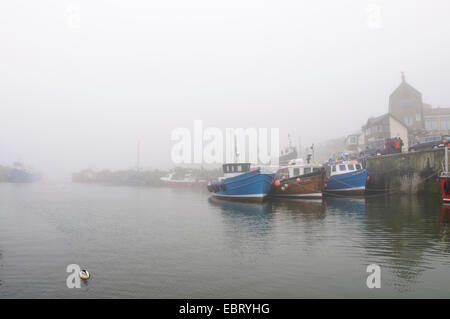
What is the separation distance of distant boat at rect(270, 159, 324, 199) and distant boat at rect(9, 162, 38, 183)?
9530 centimetres

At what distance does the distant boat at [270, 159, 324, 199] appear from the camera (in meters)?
29.2

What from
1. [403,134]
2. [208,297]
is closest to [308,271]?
[208,297]

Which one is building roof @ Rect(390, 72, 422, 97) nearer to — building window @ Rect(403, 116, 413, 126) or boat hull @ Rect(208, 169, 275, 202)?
building window @ Rect(403, 116, 413, 126)

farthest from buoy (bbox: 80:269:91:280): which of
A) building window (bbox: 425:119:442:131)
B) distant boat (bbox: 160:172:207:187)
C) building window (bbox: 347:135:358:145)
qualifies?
distant boat (bbox: 160:172:207:187)

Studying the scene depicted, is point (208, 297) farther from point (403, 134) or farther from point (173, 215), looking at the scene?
point (403, 134)

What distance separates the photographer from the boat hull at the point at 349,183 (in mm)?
30920

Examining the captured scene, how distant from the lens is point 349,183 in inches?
1258

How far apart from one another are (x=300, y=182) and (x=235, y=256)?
66.5 feet

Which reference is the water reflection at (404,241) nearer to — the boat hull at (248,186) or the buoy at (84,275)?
the buoy at (84,275)

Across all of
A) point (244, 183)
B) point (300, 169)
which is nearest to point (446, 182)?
point (300, 169)

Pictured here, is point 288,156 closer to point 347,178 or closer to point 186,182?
point 347,178

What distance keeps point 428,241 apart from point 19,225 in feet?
77.7
